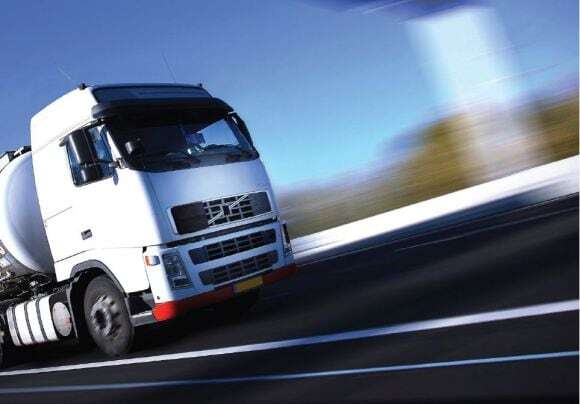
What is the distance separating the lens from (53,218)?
8.00 m

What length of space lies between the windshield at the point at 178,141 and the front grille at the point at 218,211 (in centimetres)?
47

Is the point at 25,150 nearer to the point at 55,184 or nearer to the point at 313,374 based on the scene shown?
the point at 55,184

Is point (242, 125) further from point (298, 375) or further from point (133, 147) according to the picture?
point (298, 375)

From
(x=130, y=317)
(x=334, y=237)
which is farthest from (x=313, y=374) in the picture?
(x=334, y=237)

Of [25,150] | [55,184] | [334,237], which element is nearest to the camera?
[55,184]

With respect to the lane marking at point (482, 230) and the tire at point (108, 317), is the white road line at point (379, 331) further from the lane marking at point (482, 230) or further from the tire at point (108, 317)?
the lane marking at point (482, 230)

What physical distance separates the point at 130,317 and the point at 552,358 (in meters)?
4.74

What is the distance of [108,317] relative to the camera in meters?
7.55

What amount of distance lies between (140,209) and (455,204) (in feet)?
31.1

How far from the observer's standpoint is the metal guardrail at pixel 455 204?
42.6 feet

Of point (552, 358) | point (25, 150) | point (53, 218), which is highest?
point (25, 150)

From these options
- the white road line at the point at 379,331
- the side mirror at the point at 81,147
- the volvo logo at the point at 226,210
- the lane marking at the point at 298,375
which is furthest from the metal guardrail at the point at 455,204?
the lane marking at the point at 298,375

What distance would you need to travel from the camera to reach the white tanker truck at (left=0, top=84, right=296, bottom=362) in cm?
702

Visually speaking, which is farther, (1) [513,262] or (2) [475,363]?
(1) [513,262]
